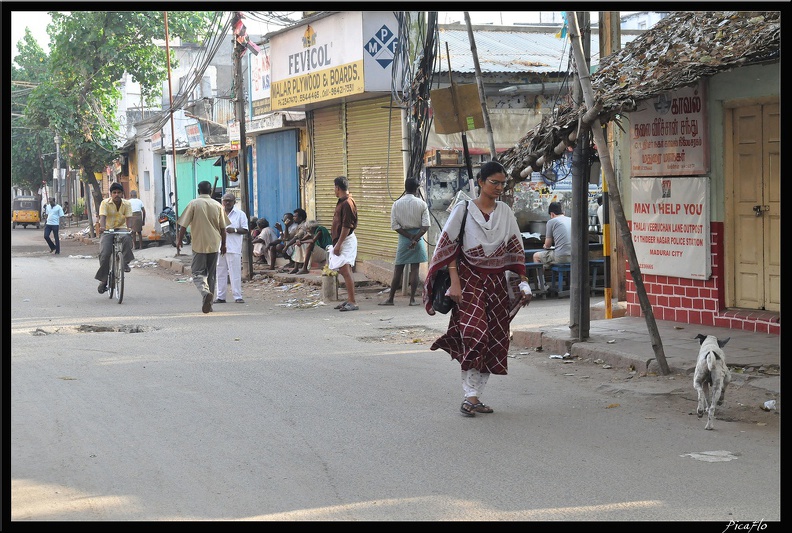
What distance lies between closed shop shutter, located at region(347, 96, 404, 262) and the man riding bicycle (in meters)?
4.49

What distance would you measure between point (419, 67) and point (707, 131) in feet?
17.0

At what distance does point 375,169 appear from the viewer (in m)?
17.8

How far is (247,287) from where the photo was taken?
17.5 metres

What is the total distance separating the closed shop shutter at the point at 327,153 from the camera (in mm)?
19323

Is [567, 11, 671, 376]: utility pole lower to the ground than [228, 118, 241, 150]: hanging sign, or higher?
lower

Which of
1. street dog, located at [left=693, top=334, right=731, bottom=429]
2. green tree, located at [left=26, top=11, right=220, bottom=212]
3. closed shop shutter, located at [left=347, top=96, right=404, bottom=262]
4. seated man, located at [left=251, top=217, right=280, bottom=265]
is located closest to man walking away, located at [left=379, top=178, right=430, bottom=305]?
closed shop shutter, located at [left=347, top=96, right=404, bottom=262]

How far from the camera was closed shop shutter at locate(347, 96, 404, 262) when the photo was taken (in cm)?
1686

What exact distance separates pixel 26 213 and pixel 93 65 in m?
11.5

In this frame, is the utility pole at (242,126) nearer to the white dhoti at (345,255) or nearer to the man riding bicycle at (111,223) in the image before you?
the man riding bicycle at (111,223)

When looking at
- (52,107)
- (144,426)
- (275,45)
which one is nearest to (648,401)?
(144,426)

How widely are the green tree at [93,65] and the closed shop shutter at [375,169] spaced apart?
44.9 feet

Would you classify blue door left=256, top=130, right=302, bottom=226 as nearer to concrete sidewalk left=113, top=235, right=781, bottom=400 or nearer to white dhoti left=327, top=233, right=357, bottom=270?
white dhoti left=327, top=233, right=357, bottom=270

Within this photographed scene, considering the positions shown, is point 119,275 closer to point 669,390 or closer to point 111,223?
point 111,223

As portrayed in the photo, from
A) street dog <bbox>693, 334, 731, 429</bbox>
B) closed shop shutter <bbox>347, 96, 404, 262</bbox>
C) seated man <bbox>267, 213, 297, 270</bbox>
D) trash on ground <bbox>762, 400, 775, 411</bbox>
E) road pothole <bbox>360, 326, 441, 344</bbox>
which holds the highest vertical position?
closed shop shutter <bbox>347, 96, 404, 262</bbox>
